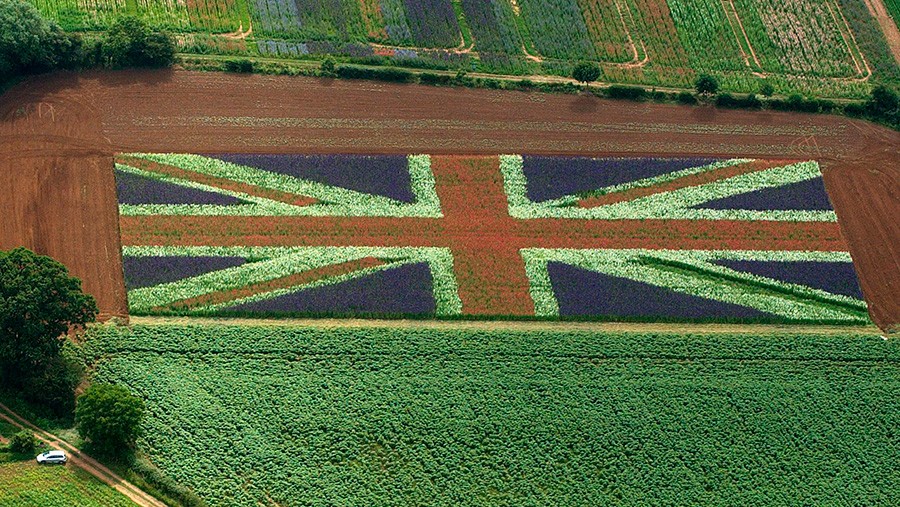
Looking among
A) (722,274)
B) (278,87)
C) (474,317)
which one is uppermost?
(278,87)

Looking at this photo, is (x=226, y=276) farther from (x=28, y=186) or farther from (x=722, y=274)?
(x=722, y=274)

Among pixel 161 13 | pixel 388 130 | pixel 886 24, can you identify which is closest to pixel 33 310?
pixel 388 130

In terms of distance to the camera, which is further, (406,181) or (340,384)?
(406,181)

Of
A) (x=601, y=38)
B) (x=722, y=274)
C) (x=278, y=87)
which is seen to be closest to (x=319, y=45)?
(x=278, y=87)

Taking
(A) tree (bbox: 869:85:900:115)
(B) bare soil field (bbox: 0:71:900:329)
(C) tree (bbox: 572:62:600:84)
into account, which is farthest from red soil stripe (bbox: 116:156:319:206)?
(A) tree (bbox: 869:85:900:115)

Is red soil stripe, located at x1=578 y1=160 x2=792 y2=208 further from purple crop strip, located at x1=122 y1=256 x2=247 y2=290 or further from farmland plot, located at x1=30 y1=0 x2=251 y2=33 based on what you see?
farmland plot, located at x1=30 y1=0 x2=251 y2=33
